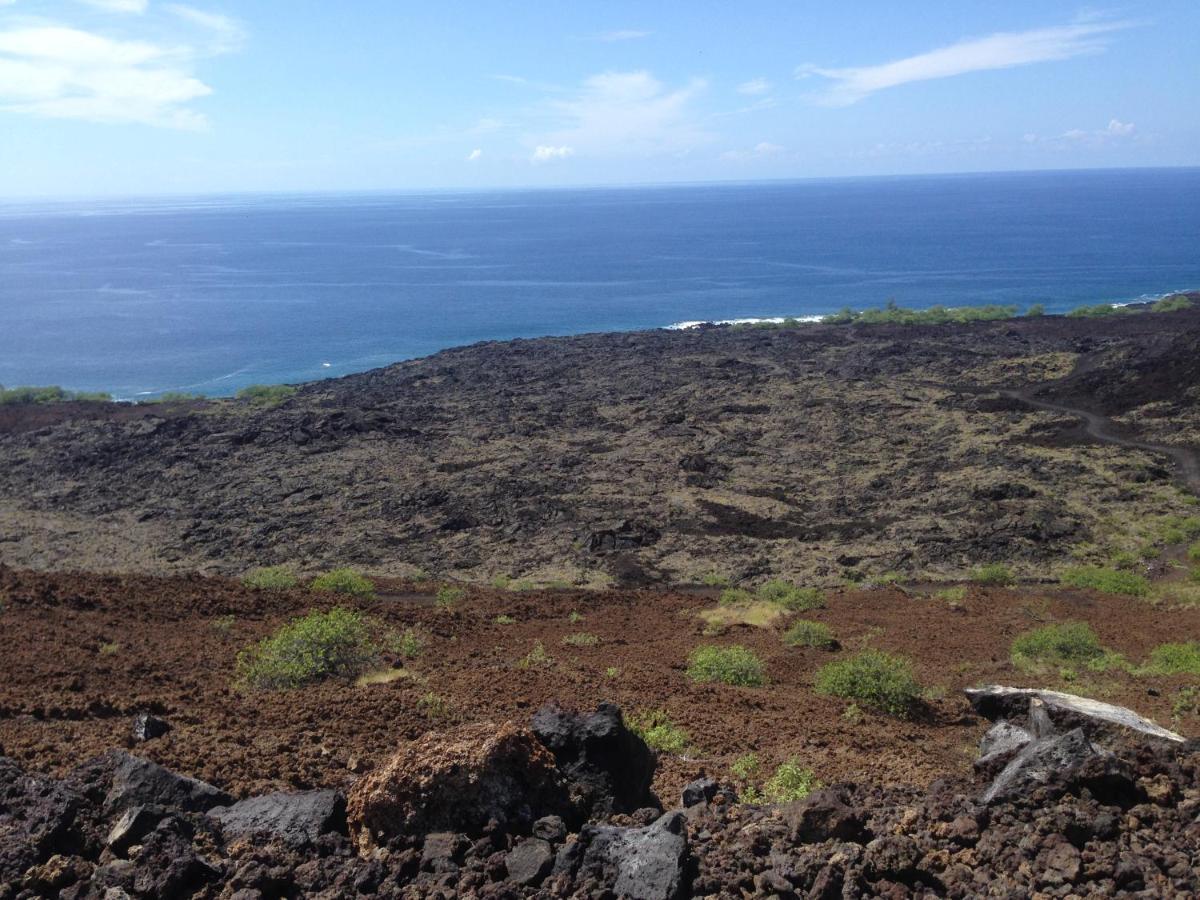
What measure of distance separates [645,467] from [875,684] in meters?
27.0

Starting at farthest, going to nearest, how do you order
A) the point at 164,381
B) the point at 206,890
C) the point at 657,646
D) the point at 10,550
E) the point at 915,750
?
1. the point at 164,381
2. the point at 10,550
3. the point at 657,646
4. the point at 915,750
5. the point at 206,890

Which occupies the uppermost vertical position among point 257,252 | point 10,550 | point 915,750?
point 257,252

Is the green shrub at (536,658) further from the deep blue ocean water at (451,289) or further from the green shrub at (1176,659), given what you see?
the deep blue ocean water at (451,289)

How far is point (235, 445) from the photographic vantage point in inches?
1770

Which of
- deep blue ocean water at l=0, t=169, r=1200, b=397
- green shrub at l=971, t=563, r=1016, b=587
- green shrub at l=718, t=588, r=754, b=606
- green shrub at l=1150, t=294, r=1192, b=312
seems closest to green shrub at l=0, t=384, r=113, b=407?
deep blue ocean water at l=0, t=169, r=1200, b=397

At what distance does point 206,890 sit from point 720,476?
33.4 metres

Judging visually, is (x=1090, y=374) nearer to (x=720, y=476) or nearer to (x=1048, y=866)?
(x=720, y=476)

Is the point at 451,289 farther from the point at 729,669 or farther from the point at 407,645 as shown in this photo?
the point at 729,669

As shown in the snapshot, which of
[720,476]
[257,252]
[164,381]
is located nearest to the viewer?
[720,476]

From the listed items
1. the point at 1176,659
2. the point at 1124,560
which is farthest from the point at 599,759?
the point at 1124,560

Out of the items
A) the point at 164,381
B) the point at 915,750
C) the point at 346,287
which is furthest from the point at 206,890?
the point at 346,287

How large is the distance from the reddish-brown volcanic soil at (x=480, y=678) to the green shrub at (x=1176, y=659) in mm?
460

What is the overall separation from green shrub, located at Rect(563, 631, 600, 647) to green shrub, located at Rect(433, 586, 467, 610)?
5232 millimetres

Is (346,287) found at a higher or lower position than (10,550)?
higher
